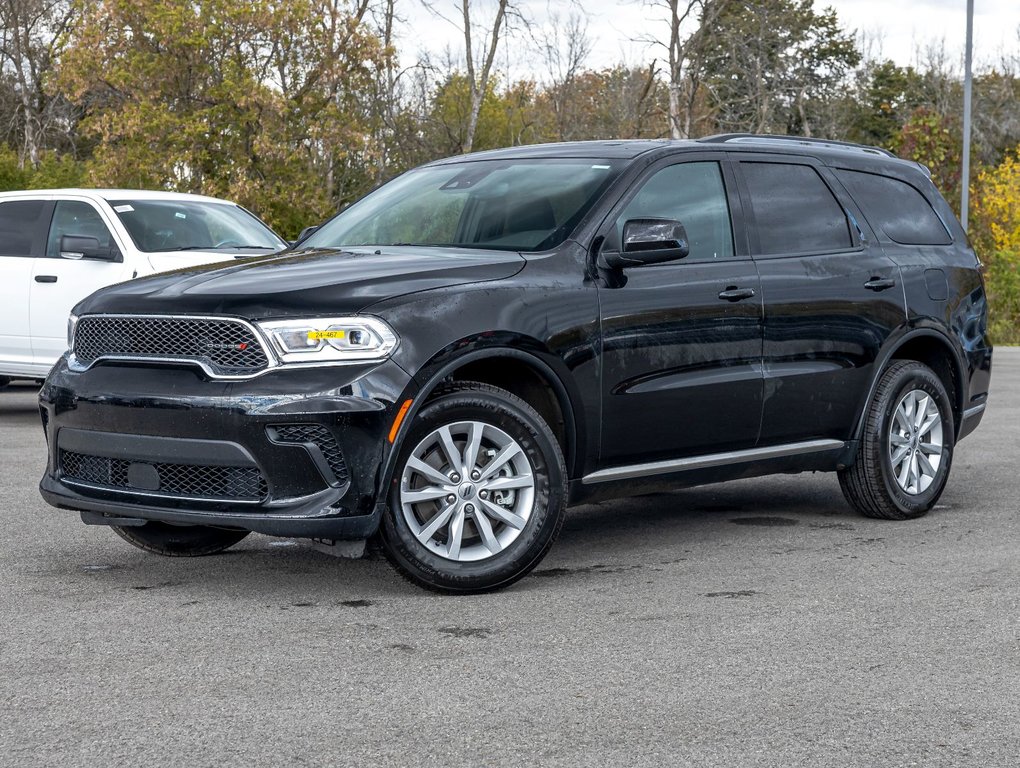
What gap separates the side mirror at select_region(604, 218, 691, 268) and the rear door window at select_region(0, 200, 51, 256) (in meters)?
7.87

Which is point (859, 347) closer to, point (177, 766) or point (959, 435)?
point (959, 435)

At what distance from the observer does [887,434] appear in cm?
762

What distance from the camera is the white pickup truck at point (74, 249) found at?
1227cm

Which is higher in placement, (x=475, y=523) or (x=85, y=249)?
(x=85, y=249)

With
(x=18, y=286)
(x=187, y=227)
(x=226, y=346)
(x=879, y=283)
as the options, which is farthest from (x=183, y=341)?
(x=18, y=286)

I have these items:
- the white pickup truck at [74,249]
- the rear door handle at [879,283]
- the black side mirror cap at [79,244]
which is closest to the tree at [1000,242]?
the white pickup truck at [74,249]

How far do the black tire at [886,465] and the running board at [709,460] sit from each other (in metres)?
0.21

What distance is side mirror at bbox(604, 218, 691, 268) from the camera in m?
6.19

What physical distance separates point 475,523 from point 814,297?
2.28 metres

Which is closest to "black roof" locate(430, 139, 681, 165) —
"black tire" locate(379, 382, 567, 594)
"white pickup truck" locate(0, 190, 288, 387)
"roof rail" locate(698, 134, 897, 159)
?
"roof rail" locate(698, 134, 897, 159)

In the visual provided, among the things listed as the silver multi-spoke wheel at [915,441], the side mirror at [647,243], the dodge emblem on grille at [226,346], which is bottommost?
the silver multi-spoke wheel at [915,441]

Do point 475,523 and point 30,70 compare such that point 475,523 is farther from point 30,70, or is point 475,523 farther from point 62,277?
point 30,70

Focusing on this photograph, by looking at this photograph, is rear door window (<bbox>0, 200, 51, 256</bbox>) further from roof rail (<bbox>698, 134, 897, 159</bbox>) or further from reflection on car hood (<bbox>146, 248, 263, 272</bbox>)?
roof rail (<bbox>698, 134, 897, 159</bbox>)

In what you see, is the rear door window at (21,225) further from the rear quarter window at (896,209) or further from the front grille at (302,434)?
the front grille at (302,434)
